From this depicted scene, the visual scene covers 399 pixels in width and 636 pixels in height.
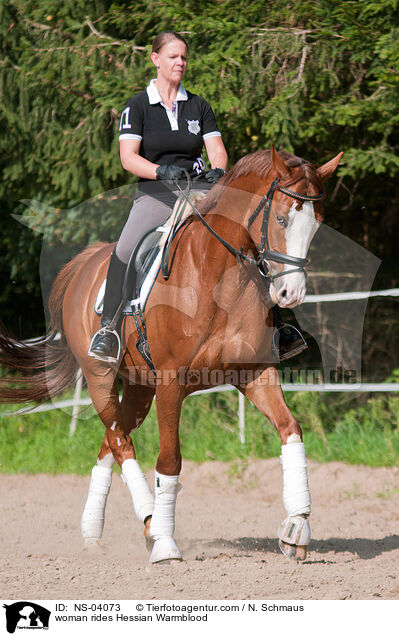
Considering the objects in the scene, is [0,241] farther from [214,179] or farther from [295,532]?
[295,532]

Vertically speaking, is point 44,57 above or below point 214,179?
above

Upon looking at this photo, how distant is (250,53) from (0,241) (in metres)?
4.78

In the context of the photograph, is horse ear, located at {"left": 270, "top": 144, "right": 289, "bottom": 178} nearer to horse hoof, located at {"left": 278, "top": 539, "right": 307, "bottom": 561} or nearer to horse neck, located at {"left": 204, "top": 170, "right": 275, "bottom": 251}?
horse neck, located at {"left": 204, "top": 170, "right": 275, "bottom": 251}

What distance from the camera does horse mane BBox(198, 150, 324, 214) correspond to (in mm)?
3926

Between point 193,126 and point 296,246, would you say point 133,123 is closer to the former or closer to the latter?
point 193,126

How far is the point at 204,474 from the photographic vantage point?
26.2 feet

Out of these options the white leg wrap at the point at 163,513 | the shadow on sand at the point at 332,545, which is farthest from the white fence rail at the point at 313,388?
the white leg wrap at the point at 163,513

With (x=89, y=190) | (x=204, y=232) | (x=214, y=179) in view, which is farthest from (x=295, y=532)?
(x=89, y=190)

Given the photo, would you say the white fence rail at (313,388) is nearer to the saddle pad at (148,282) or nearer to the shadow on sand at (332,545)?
the shadow on sand at (332,545)

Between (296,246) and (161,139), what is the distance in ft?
4.57

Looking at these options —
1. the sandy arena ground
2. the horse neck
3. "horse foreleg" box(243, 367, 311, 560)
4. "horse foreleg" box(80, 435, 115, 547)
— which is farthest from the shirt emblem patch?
the sandy arena ground

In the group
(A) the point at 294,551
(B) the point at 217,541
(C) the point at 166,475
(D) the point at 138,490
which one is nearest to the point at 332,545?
(B) the point at 217,541

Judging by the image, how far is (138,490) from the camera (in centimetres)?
502

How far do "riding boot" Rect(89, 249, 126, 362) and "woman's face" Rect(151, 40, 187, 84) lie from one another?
1186mm
